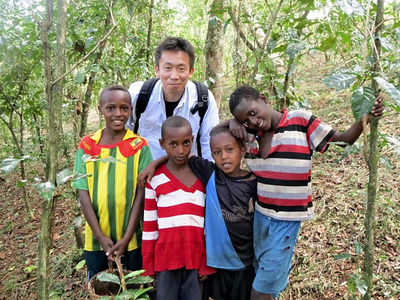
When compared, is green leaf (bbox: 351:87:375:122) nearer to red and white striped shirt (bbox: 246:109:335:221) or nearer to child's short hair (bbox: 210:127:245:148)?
red and white striped shirt (bbox: 246:109:335:221)

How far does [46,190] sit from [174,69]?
4.46 feet

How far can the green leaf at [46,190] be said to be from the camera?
3.89 feet

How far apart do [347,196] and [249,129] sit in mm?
1999

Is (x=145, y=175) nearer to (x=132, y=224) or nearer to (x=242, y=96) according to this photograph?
(x=132, y=224)

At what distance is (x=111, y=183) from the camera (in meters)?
2.12

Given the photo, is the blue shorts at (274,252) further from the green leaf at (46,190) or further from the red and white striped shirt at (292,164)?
the green leaf at (46,190)

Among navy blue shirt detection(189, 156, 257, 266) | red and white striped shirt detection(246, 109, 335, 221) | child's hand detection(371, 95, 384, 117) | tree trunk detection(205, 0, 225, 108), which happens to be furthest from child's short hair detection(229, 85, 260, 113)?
tree trunk detection(205, 0, 225, 108)

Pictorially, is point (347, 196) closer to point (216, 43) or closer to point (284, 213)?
point (284, 213)

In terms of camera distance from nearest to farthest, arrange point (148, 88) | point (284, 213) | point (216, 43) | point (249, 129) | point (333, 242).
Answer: point (284, 213) → point (249, 129) → point (148, 88) → point (333, 242) → point (216, 43)

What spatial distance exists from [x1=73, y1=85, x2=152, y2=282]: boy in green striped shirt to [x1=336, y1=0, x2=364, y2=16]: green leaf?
1393 millimetres

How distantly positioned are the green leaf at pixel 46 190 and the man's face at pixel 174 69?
Result: 1282mm

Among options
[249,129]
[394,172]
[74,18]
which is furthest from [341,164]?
[74,18]

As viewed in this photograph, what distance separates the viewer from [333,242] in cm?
305

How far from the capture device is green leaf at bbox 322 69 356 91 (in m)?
1.32
